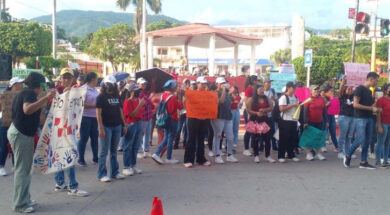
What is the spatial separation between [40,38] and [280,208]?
122 ft

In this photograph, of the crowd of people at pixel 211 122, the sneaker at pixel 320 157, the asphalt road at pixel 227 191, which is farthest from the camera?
the sneaker at pixel 320 157

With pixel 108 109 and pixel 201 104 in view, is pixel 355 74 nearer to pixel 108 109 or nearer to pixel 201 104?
pixel 201 104

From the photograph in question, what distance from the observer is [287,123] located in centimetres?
937

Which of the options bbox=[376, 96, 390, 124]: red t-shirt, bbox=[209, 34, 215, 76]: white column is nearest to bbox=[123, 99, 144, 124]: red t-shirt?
bbox=[376, 96, 390, 124]: red t-shirt

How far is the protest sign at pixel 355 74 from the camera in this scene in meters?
9.91

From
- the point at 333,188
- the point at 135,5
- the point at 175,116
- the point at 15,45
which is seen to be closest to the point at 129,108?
the point at 175,116

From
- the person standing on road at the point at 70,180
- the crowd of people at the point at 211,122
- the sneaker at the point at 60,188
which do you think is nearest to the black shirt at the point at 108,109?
the crowd of people at the point at 211,122

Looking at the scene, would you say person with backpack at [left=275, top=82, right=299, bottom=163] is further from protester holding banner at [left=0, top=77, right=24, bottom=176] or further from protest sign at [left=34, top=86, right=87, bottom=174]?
protester holding banner at [left=0, top=77, right=24, bottom=176]

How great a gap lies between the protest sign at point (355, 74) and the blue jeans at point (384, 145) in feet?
5.38

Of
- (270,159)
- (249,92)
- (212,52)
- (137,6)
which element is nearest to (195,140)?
(270,159)

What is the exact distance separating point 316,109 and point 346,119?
A: 69 centimetres

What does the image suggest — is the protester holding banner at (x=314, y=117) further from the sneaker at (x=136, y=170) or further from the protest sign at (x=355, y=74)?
the sneaker at (x=136, y=170)

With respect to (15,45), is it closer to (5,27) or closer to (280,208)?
(5,27)

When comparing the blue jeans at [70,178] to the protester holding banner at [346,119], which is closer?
the blue jeans at [70,178]
